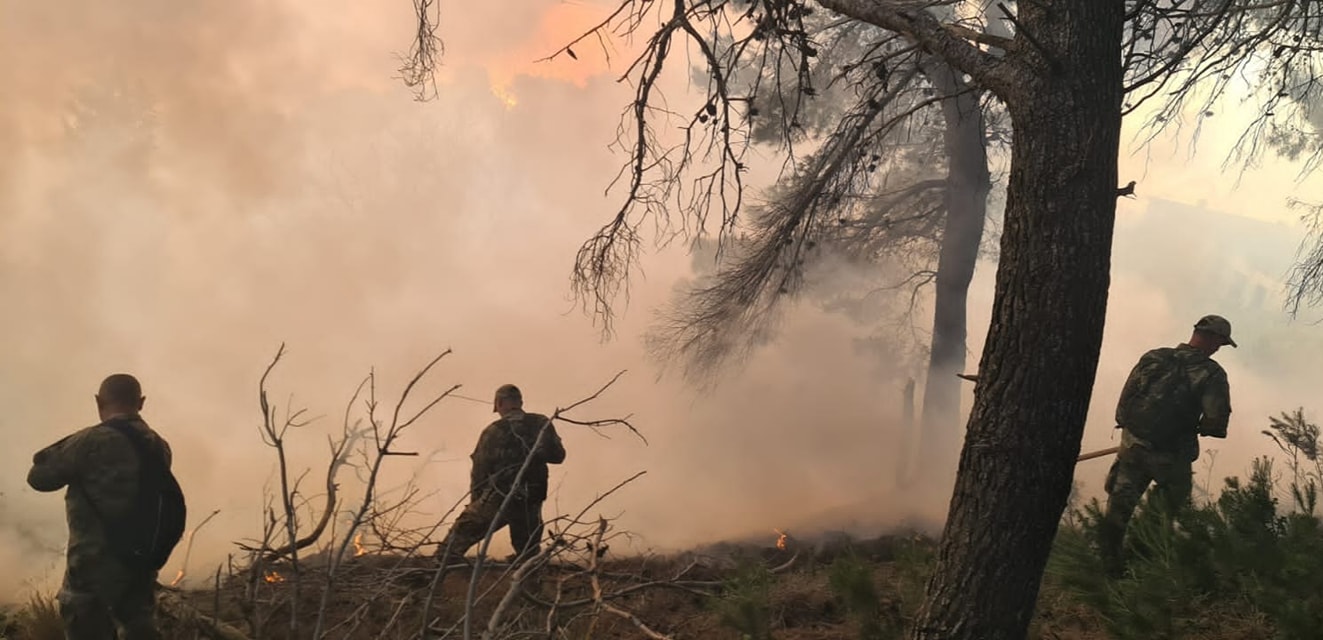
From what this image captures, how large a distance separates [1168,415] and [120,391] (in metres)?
6.17

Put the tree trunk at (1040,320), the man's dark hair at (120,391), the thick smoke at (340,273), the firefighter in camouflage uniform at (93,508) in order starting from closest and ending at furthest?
the tree trunk at (1040,320) → the firefighter in camouflage uniform at (93,508) → the man's dark hair at (120,391) → the thick smoke at (340,273)

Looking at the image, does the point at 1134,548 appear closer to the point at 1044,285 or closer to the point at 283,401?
the point at 1044,285

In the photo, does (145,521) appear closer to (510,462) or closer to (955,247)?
(510,462)

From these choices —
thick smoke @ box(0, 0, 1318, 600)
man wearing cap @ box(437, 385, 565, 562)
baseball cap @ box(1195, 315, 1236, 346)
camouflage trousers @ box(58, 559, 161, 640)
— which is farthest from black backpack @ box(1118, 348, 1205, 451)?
camouflage trousers @ box(58, 559, 161, 640)

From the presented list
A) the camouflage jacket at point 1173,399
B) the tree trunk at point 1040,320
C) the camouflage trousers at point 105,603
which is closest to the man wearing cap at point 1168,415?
the camouflage jacket at point 1173,399

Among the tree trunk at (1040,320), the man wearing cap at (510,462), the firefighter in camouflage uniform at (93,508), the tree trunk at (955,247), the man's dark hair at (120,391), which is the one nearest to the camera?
the tree trunk at (1040,320)

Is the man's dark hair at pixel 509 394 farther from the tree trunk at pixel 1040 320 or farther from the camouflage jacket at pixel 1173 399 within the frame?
the camouflage jacket at pixel 1173 399

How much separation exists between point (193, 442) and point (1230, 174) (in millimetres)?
19697

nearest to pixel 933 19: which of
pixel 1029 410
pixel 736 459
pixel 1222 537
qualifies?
pixel 1029 410

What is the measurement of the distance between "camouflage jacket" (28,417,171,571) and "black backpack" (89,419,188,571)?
0.03 metres

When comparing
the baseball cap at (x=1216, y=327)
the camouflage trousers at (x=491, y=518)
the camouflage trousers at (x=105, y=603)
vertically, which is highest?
the baseball cap at (x=1216, y=327)

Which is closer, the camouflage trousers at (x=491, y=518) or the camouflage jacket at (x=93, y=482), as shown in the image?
the camouflage jacket at (x=93, y=482)

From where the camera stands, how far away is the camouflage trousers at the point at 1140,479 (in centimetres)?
511

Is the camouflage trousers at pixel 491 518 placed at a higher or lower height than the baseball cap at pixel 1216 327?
lower
